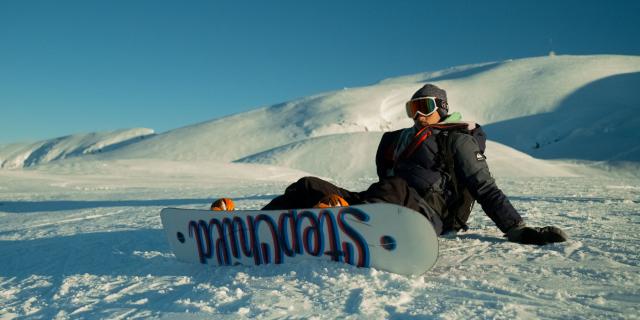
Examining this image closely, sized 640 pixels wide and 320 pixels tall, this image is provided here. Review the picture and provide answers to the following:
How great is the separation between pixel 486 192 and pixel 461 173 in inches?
8.2

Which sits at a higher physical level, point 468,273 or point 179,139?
point 179,139

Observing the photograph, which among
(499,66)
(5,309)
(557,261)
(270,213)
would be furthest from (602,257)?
(499,66)

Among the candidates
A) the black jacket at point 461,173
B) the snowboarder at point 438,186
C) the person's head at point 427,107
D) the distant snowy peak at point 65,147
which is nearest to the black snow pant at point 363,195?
the snowboarder at point 438,186

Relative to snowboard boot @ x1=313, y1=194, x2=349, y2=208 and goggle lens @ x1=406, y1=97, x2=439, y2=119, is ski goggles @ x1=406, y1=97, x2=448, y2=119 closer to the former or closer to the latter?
goggle lens @ x1=406, y1=97, x2=439, y2=119

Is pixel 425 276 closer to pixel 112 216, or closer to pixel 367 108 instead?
pixel 112 216

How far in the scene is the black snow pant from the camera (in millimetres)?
3070

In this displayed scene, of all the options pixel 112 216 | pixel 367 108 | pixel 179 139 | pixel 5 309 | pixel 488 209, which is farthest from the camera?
pixel 367 108

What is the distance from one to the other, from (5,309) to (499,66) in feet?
259

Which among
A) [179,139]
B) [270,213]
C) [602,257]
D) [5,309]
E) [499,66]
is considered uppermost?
[499,66]

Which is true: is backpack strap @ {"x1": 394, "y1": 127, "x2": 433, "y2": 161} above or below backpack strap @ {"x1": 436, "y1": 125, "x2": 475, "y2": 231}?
above

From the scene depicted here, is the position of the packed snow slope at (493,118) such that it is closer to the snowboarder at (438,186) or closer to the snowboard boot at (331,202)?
the snowboarder at (438,186)

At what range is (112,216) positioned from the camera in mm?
6938

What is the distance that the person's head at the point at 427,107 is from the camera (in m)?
3.48

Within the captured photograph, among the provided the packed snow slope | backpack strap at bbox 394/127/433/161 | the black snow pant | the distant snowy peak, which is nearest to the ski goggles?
backpack strap at bbox 394/127/433/161
